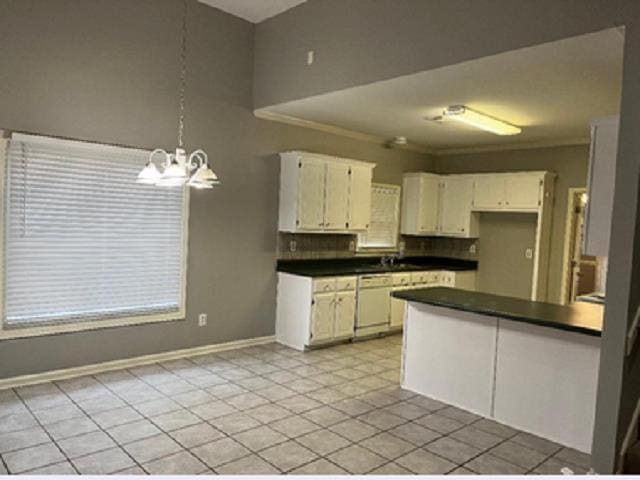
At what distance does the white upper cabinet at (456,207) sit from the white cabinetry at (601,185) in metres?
4.32

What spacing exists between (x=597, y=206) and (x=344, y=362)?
3035mm

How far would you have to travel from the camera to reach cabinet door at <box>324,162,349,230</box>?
5906mm

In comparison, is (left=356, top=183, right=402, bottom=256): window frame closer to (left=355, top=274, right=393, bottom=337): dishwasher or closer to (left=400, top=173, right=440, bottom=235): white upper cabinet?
(left=400, top=173, right=440, bottom=235): white upper cabinet

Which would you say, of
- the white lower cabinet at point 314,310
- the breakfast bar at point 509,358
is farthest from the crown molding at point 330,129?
the breakfast bar at point 509,358

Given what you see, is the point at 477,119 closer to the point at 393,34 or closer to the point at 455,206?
the point at 393,34

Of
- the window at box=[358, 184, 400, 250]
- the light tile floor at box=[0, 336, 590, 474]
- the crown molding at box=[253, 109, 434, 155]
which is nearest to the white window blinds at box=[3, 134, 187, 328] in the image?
the light tile floor at box=[0, 336, 590, 474]

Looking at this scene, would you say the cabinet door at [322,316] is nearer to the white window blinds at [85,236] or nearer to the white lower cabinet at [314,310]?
the white lower cabinet at [314,310]

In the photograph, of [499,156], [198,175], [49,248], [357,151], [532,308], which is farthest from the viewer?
[499,156]

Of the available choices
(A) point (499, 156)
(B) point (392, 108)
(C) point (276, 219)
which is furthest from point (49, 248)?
(A) point (499, 156)

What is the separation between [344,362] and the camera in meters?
→ 5.14

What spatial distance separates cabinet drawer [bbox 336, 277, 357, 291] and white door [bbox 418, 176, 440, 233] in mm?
1961

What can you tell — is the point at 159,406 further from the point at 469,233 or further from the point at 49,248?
the point at 469,233

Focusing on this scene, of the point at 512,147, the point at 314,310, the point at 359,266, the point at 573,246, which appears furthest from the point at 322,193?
the point at 573,246

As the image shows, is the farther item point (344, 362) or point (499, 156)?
point (499, 156)
